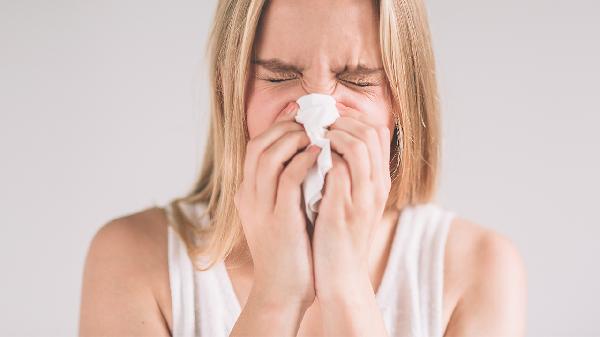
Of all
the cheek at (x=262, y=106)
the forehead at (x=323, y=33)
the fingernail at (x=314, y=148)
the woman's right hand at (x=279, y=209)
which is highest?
the forehead at (x=323, y=33)

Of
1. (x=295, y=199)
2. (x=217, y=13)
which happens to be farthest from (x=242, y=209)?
(x=217, y=13)

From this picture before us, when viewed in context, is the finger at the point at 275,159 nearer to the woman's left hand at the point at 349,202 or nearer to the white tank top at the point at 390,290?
the woman's left hand at the point at 349,202

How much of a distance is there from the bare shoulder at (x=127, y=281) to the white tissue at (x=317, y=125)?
35 cm

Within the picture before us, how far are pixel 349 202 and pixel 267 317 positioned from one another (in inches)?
8.2

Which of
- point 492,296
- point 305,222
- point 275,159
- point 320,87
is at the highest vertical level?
point 320,87

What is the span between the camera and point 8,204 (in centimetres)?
176

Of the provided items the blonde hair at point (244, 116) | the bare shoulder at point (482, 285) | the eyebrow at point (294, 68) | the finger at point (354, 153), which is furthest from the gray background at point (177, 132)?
the finger at point (354, 153)

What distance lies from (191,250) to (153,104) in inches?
21.5

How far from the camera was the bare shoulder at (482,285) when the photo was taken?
1.36m

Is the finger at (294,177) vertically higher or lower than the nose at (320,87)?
lower

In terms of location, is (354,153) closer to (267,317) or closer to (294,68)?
(294,68)

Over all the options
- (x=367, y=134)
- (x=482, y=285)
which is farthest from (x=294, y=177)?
(x=482, y=285)

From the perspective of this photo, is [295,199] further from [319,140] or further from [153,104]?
[153,104]

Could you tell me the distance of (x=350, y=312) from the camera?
3.88 feet
